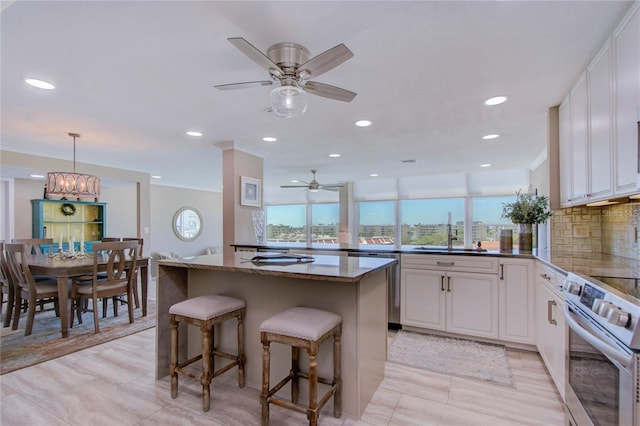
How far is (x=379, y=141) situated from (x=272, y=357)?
2922 millimetres

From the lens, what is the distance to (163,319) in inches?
94.7

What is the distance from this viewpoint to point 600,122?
1.88 m

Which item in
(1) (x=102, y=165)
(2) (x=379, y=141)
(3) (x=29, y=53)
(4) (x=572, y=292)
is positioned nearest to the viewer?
(4) (x=572, y=292)

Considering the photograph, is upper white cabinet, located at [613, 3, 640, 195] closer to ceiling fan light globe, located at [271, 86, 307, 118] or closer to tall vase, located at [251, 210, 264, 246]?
ceiling fan light globe, located at [271, 86, 307, 118]

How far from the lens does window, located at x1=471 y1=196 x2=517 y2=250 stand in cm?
677

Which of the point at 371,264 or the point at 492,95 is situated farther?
the point at 492,95

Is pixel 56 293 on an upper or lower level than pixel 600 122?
lower

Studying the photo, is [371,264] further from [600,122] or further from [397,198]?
[397,198]

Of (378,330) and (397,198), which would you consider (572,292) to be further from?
(397,198)

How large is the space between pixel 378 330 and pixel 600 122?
1.99 m

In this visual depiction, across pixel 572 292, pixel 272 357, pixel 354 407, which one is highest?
pixel 572 292

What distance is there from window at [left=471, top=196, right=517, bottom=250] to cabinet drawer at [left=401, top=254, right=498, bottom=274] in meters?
4.24

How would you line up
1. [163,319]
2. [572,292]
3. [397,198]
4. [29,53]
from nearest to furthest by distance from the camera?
1. [572,292]
2. [29,53]
3. [163,319]
4. [397,198]

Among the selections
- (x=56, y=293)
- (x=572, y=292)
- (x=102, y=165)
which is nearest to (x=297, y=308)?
(x=572, y=292)
